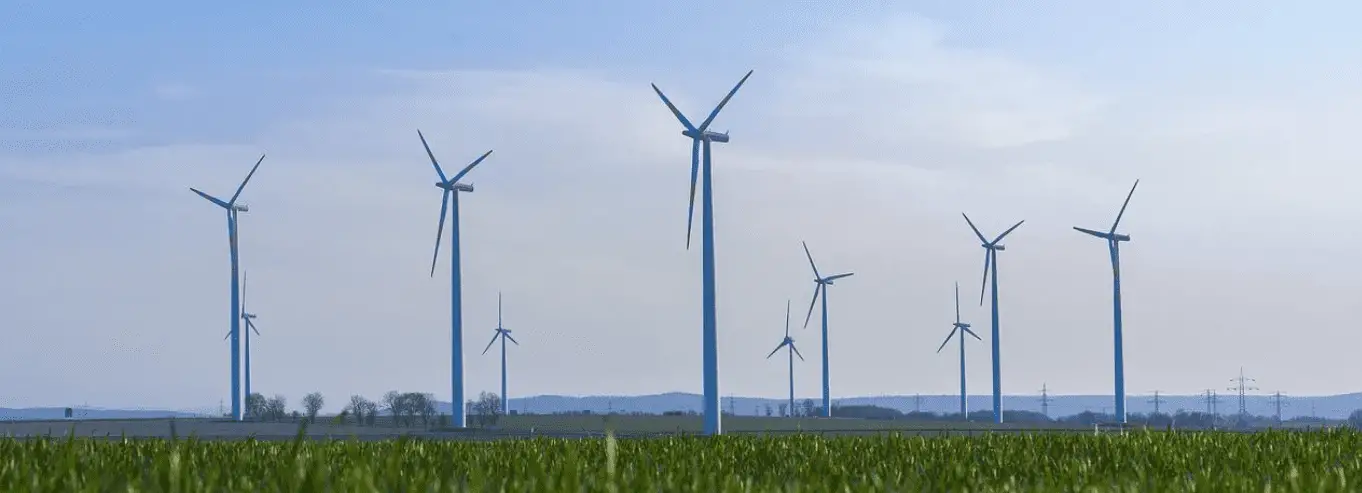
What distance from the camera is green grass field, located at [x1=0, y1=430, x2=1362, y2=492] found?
987cm

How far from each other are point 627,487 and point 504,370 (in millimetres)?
136345

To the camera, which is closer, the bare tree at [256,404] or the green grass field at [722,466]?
the green grass field at [722,466]

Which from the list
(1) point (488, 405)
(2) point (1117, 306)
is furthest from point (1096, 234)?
(1) point (488, 405)

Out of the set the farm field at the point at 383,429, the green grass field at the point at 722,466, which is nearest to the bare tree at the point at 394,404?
the farm field at the point at 383,429

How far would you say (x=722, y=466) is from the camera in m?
15.6

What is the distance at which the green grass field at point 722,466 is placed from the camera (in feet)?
32.4

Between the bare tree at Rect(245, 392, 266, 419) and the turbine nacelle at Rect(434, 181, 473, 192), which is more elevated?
the turbine nacelle at Rect(434, 181, 473, 192)

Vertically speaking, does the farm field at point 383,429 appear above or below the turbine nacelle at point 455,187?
below

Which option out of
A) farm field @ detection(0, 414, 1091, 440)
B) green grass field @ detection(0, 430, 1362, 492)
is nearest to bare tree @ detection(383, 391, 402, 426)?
farm field @ detection(0, 414, 1091, 440)

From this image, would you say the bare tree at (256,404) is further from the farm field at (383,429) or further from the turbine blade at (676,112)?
the turbine blade at (676,112)

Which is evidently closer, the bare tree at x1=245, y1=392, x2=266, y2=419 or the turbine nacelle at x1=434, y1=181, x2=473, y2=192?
the turbine nacelle at x1=434, y1=181, x2=473, y2=192

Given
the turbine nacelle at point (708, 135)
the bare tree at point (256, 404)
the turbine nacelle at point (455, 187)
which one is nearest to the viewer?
the turbine nacelle at point (708, 135)

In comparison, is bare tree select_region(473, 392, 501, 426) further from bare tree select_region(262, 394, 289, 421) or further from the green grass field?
the green grass field

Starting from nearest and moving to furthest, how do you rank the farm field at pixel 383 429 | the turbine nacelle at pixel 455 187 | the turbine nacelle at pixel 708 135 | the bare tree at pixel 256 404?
the farm field at pixel 383 429 → the turbine nacelle at pixel 708 135 → the turbine nacelle at pixel 455 187 → the bare tree at pixel 256 404
